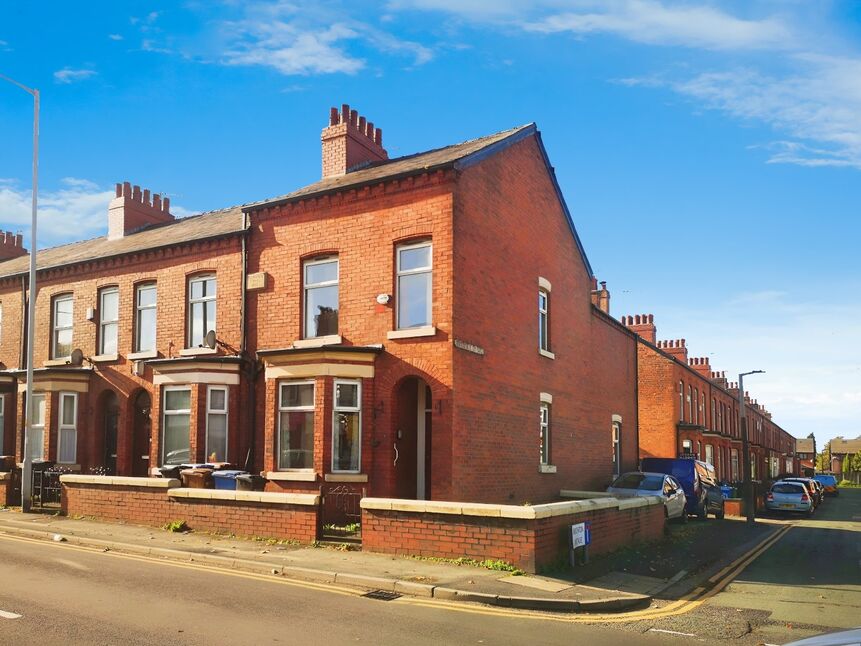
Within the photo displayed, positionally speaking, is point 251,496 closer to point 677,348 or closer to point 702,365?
point 677,348

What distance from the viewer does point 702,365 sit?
57.5 m

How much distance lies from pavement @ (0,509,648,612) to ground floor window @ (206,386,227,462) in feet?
14.1

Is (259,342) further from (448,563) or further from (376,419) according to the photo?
(448,563)

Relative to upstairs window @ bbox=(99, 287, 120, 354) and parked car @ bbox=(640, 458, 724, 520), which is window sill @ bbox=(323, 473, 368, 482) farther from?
parked car @ bbox=(640, 458, 724, 520)

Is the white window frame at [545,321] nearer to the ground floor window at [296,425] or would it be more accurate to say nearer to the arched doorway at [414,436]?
the arched doorway at [414,436]

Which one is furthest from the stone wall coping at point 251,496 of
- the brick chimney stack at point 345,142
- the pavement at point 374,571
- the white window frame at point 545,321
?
the brick chimney stack at point 345,142

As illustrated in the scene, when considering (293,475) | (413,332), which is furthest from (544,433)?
(293,475)

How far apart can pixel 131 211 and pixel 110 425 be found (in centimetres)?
780

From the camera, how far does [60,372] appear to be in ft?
76.0

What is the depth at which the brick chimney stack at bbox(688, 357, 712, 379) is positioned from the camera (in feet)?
186

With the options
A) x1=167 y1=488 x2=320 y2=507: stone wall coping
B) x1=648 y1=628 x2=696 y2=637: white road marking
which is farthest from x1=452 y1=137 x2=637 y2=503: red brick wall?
x1=648 y1=628 x2=696 y2=637: white road marking

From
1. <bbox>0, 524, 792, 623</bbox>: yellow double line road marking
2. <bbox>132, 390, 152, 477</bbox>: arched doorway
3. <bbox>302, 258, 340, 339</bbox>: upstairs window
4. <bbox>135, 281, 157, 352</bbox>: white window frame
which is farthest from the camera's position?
<bbox>135, 281, 157, 352</bbox>: white window frame

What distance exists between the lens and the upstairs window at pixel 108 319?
76.7ft

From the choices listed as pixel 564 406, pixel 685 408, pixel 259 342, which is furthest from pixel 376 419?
pixel 685 408
